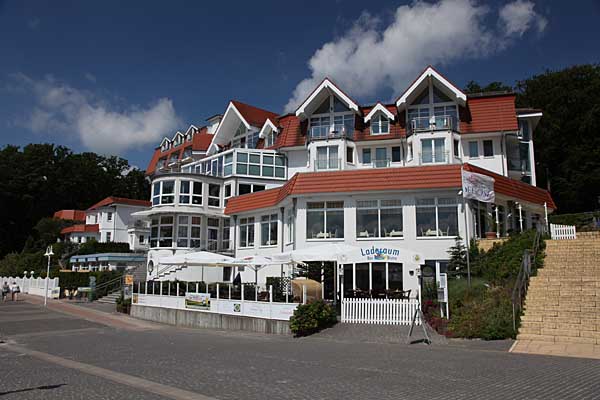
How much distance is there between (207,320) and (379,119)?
1806 centimetres

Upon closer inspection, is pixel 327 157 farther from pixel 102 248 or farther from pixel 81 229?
pixel 81 229

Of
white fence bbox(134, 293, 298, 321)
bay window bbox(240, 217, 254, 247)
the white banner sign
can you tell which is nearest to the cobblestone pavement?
white fence bbox(134, 293, 298, 321)

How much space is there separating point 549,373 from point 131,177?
89.3m

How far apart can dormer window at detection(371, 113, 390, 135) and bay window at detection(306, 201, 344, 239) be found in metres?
9.54

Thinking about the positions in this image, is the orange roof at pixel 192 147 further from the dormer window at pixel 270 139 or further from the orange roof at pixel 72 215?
the orange roof at pixel 72 215

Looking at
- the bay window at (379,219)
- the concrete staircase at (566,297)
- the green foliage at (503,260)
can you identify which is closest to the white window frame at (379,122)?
the bay window at (379,219)

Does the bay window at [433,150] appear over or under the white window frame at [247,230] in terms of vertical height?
over

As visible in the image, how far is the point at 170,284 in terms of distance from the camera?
2427 centimetres

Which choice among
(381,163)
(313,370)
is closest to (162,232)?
(381,163)

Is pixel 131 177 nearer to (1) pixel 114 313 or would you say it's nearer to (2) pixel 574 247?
(1) pixel 114 313

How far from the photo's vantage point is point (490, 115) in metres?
30.4

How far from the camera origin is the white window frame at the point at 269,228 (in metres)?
29.4

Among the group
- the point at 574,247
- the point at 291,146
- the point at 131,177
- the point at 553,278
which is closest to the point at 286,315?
the point at 553,278

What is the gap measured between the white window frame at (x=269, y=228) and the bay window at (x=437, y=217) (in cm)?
895
